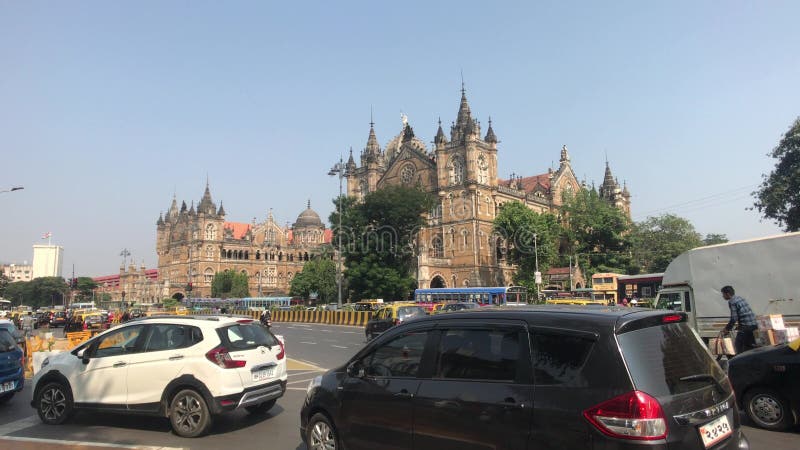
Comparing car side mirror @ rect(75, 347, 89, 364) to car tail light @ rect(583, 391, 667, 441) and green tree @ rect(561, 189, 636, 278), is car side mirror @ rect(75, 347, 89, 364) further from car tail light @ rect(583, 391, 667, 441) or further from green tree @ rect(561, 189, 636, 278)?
green tree @ rect(561, 189, 636, 278)

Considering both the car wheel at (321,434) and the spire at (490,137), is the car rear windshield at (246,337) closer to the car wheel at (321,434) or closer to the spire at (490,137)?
the car wheel at (321,434)

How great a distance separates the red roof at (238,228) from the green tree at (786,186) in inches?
3196

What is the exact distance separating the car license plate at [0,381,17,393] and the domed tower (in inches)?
3615

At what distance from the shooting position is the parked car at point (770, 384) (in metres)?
7.05

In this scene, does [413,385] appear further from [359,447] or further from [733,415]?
[733,415]

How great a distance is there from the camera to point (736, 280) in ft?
46.6

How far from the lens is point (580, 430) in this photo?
3656 millimetres

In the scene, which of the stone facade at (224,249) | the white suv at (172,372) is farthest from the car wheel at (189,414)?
the stone facade at (224,249)

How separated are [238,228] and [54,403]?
96236 mm

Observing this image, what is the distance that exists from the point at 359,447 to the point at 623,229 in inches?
2369

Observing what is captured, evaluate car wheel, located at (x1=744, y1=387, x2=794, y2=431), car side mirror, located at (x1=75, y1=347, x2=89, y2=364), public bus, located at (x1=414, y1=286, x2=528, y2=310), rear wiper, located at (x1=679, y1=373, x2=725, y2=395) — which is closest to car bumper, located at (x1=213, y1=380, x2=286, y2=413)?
car side mirror, located at (x1=75, y1=347, x2=89, y2=364)

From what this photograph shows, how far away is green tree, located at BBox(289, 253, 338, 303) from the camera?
67.2 meters

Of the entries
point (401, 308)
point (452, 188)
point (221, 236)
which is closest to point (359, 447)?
point (401, 308)

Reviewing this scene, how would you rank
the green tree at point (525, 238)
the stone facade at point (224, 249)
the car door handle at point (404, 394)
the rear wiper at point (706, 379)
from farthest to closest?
1. the stone facade at point (224, 249)
2. the green tree at point (525, 238)
3. the car door handle at point (404, 394)
4. the rear wiper at point (706, 379)
